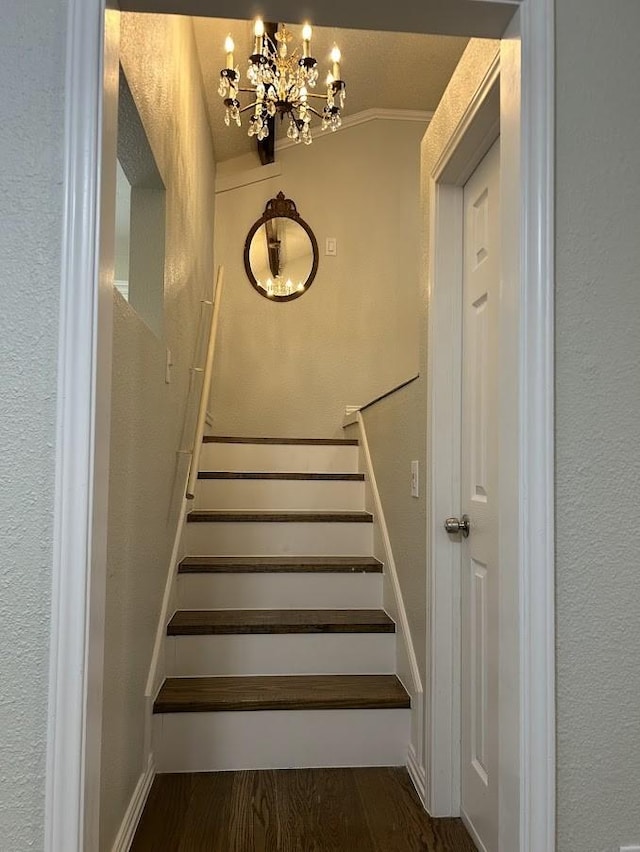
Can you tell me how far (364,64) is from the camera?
3.84 meters

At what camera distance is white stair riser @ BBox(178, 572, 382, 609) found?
272 cm

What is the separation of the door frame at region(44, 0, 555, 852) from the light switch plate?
1.01 meters

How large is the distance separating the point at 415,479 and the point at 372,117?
3.34m

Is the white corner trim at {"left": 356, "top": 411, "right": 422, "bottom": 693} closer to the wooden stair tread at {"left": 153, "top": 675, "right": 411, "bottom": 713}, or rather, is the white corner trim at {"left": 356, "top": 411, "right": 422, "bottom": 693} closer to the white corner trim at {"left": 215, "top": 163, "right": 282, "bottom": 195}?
the wooden stair tread at {"left": 153, "top": 675, "right": 411, "bottom": 713}

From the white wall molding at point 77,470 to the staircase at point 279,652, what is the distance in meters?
1.14

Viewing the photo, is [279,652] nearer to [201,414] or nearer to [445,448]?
[445,448]

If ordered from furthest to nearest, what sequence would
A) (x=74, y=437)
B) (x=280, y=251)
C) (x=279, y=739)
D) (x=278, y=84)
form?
(x=280, y=251) → (x=278, y=84) → (x=279, y=739) → (x=74, y=437)

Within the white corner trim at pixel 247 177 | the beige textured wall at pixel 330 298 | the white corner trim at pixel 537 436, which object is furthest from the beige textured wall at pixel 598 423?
the white corner trim at pixel 247 177

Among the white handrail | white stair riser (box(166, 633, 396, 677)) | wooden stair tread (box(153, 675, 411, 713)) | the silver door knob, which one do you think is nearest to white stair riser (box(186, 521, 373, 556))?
the white handrail

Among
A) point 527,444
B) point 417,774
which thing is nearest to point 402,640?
point 417,774

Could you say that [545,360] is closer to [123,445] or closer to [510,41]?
[510,41]

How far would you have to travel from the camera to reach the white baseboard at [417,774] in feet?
6.64

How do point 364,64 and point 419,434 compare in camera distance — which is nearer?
point 419,434

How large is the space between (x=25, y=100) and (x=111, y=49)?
194 mm
